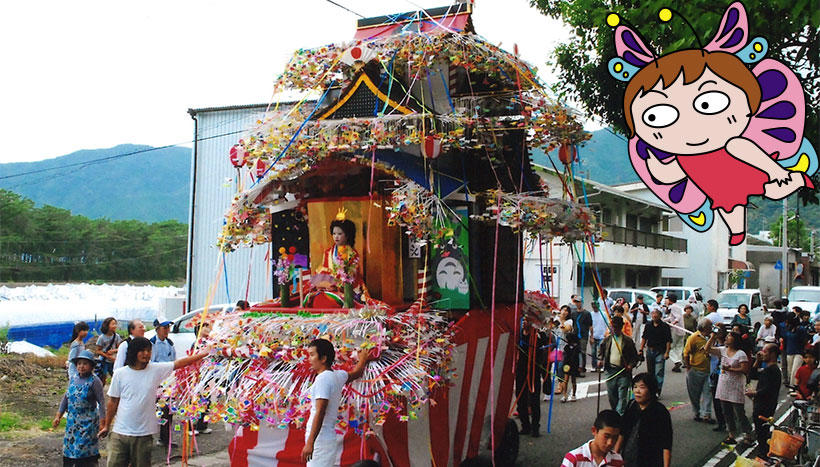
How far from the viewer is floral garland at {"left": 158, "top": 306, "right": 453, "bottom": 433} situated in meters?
6.00

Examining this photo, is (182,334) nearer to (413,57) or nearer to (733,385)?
(413,57)

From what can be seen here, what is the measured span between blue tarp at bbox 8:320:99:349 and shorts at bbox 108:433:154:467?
13032mm

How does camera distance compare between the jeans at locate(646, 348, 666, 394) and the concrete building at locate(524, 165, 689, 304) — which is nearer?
the jeans at locate(646, 348, 666, 394)

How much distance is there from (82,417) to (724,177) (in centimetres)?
641

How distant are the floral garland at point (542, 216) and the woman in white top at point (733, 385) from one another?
3.55m

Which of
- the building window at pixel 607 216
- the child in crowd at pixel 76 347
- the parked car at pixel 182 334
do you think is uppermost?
the building window at pixel 607 216

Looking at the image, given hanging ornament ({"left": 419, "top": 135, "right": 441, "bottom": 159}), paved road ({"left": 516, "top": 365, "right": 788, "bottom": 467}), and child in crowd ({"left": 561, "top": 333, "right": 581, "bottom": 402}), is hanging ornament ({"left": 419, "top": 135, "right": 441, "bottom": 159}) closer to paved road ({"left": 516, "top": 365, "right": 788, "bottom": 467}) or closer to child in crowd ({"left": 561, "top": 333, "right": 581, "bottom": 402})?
paved road ({"left": 516, "top": 365, "right": 788, "bottom": 467})

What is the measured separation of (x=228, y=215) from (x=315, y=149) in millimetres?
1340

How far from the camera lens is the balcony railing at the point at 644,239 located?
28062mm

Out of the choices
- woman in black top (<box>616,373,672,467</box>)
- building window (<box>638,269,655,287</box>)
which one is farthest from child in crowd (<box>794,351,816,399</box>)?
building window (<box>638,269,655,287</box>)

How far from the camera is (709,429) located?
10961mm

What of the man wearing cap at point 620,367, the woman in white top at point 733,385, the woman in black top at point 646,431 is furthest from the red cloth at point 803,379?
the woman in black top at point 646,431

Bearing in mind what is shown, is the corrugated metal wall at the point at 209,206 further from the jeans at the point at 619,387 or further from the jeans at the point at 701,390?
the jeans at the point at 701,390

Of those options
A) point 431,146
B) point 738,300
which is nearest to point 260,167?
point 431,146
